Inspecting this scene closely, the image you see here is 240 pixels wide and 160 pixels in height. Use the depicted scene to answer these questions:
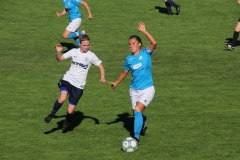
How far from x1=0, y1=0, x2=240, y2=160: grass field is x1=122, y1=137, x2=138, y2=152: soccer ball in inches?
4.8

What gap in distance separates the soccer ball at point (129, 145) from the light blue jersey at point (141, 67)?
1.30m

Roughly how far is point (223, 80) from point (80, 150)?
7.92 m

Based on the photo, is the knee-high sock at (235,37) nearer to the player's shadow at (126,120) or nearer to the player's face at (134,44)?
the player's shadow at (126,120)

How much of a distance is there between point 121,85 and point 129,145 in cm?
618

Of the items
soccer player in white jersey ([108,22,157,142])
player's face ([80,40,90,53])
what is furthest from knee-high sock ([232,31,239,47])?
player's face ([80,40,90,53])

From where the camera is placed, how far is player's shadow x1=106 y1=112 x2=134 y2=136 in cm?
1463

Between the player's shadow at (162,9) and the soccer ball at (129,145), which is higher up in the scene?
the soccer ball at (129,145)

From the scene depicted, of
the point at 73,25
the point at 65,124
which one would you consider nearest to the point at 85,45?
the point at 65,124

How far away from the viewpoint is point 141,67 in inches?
519

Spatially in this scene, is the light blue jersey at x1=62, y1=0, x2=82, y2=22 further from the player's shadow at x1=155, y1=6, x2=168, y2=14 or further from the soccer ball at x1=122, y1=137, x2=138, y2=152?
the soccer ball at x1=122, y1=137, x2=138, y2=152

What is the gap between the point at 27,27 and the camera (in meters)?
26.2

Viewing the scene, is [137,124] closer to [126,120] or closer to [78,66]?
[78,66]

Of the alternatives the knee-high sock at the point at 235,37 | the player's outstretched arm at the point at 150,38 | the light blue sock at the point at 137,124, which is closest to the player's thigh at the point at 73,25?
the knee-high sock at the point at 235,37

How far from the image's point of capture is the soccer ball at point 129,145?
12.8 meters
